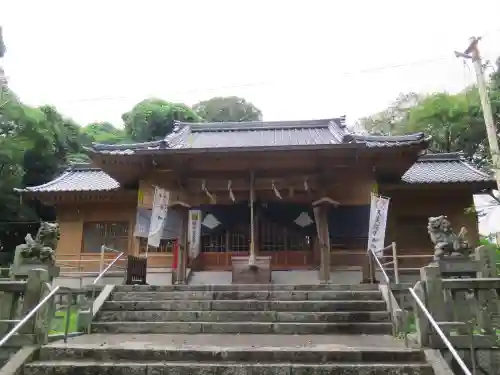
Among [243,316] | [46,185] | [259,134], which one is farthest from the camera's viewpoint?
[259,134]

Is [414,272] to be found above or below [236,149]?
below

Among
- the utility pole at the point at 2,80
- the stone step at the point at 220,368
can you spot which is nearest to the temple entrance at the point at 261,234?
the stone step at the point at 220,368

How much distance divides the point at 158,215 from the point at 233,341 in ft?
23.5

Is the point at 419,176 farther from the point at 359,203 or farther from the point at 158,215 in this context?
the point at 158,215

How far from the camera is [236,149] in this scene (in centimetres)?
1330

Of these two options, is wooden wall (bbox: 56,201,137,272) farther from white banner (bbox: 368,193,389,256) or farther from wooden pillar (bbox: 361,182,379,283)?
white banner (bbox: 368,193,389,256)

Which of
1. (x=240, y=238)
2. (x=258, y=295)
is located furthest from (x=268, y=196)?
(x=258, y=295)

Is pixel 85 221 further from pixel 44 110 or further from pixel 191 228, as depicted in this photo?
pixel 44 110

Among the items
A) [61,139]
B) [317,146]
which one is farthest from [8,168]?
[317,146]

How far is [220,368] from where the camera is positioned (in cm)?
558

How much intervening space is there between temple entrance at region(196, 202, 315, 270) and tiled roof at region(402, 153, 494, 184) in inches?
170

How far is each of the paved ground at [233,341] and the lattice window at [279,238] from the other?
7642mm

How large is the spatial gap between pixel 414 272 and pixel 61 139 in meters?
20.6

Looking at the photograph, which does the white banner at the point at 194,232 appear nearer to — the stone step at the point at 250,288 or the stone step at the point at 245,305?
the stone step at the point at 250,288
